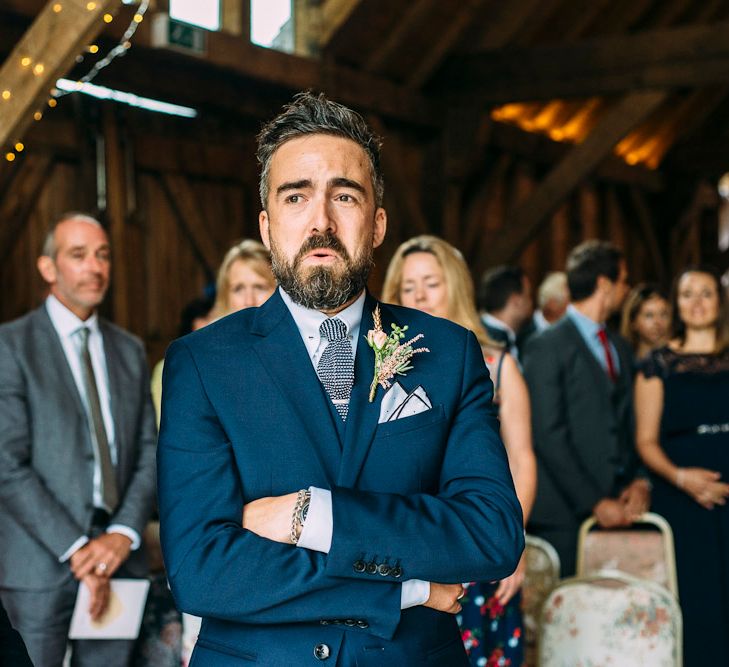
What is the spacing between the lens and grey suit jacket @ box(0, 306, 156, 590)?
11.3ft

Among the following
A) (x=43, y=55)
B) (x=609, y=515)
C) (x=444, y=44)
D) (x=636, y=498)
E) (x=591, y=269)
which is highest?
(x=444, y=44)

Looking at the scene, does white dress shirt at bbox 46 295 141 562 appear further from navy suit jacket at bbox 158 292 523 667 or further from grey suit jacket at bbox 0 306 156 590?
navy suit jacket at bbox 158 292 523 667

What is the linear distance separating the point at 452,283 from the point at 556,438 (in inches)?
50.3

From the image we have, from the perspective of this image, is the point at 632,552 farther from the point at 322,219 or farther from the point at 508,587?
the point at 322,219

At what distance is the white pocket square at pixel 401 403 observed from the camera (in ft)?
6.17

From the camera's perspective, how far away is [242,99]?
25.8 ft

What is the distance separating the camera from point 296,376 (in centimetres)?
189

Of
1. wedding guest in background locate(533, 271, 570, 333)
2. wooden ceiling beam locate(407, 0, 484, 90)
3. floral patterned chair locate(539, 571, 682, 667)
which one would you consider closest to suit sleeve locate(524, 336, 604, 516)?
floral patterned chair locate(539, 571, 682, 667)

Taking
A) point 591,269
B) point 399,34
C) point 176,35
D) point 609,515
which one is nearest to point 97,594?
point 609,515

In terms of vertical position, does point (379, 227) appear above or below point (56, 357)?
above

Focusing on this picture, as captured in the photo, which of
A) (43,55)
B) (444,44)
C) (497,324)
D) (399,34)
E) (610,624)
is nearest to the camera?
(610,624)

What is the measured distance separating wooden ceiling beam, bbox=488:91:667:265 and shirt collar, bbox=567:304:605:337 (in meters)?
4.18

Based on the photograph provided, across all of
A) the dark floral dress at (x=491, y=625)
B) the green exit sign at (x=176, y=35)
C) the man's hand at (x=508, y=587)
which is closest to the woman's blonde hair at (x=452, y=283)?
the dark floral dress at (x=491, y=625)

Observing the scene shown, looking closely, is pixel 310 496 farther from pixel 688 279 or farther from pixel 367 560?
pixel 688 279
